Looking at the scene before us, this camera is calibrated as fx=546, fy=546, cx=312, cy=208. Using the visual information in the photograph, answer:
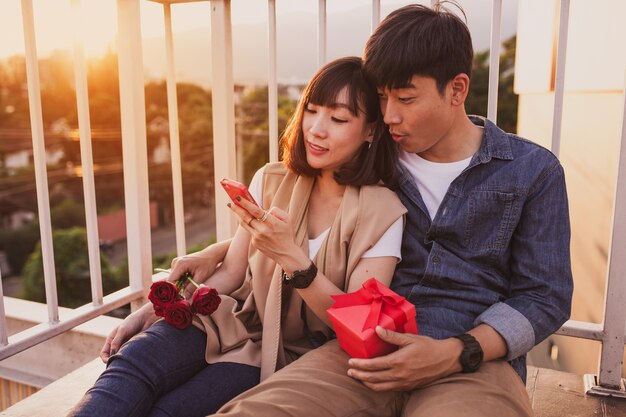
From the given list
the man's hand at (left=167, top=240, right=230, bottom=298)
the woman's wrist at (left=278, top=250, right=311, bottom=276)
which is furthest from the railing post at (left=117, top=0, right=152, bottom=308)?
the woman's wrist at (left=278, top=250, right=311, bottom=276)

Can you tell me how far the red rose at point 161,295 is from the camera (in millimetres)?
1408

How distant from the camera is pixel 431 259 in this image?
1.44 metres

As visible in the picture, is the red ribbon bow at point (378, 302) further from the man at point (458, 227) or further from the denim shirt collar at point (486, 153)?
the denim shirt collar at point (486, 153)

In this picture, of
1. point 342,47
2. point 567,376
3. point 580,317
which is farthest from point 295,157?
point 580,317

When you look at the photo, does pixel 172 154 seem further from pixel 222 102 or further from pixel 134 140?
pixel 222 102

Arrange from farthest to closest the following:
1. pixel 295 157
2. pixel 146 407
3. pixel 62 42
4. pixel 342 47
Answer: pixel 342 47 < pixel 62 42 < pixel 295 157 < pixel 146 407

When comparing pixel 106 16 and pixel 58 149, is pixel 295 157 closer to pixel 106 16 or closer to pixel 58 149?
pixel 106 16

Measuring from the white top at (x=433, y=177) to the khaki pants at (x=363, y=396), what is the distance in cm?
45

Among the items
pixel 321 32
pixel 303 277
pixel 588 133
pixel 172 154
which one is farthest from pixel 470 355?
pixel 588 133

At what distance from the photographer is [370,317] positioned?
119 cm

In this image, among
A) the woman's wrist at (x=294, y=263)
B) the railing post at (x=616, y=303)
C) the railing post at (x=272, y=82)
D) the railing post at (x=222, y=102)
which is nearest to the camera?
the woman's wrist at (x=294, y=263)

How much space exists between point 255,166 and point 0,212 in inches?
455

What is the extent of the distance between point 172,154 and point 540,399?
166 cm

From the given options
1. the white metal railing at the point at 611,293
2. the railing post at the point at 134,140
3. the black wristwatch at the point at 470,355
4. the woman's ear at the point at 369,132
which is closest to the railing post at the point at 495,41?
the white metal railing at the point at 611,293
